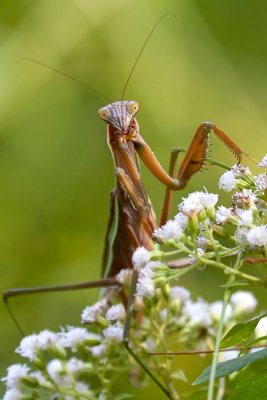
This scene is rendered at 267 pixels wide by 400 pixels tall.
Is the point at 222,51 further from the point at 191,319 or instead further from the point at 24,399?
the point at 24,399

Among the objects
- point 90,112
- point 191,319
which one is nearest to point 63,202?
point 90,112

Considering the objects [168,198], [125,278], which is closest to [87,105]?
[168,198]

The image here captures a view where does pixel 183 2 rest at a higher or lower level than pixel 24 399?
higher

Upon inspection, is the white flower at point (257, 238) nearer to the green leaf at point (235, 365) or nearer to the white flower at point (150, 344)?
the green leaf at point (235, 365)

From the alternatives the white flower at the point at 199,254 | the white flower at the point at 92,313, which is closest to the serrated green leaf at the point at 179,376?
the white flower at the point at 92,313

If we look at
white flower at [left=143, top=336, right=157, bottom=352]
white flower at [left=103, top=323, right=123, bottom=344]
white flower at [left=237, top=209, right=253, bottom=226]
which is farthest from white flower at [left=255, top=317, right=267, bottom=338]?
white flower at [left=237, top=209, right=253, bottom=226]

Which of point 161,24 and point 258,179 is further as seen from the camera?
point 161,24

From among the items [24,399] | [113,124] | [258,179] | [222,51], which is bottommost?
[24,399]
